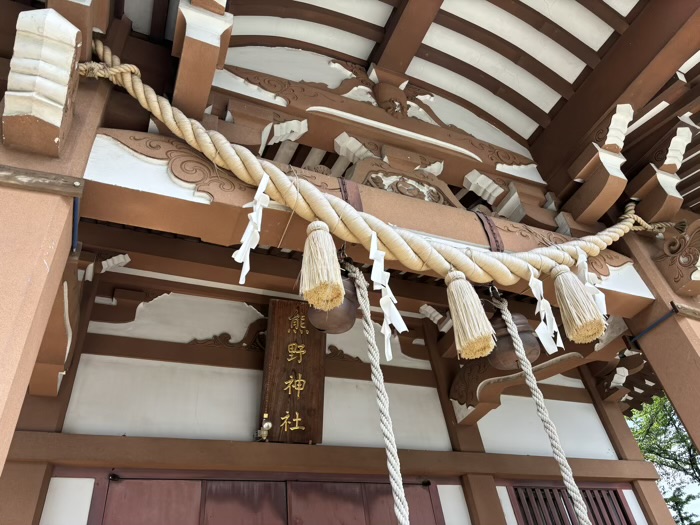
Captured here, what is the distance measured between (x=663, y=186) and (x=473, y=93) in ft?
4.40

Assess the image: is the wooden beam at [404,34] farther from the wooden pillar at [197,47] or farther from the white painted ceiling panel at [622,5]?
the wooden pillar at [197,47]

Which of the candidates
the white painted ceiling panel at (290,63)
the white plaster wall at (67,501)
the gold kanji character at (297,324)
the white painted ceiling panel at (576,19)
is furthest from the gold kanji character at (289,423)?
the white painted ceiling panel at (576,19)

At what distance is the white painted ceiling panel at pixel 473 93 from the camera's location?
3277 mm

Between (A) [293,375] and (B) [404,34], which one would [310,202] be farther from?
(B) [404,34]

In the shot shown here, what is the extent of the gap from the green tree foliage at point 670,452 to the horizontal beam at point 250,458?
7783mm

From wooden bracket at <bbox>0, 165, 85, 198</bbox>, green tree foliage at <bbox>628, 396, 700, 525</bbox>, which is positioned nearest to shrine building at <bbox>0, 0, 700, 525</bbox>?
wooden bracket at <bbox>0, 165, 85, 198</bbox>

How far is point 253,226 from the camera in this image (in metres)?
1.78

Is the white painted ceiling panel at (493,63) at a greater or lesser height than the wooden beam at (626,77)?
greater

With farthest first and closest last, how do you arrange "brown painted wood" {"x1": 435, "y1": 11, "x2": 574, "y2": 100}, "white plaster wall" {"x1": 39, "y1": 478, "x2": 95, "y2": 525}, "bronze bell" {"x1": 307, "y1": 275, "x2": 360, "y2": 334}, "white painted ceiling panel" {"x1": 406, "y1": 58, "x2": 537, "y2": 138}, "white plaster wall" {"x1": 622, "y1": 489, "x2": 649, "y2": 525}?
"white plaster wall" {"x1": 622, "y1": 489, "x2": 649, "y2": 525}
"white painted ceiling panel" {"x1": 406, "y1": 58, "x2": 537, "y2": 138}
"brown painted wood" {"x1": 435, "y1": 11, "x2": 574, "y2": 100}
"white plaster wall" {"x1": 39, "y1": 478, "x2": 95, "y2": 525}
"bronze bell" {"x1": 307, "y1": 275, "x2": 360, "y2": 334}

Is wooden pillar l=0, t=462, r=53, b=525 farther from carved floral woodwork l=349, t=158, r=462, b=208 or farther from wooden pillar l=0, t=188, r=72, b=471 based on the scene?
carved floral woodwork l=349, t=158, r=462, b=208

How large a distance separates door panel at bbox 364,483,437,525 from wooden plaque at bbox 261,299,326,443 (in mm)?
476

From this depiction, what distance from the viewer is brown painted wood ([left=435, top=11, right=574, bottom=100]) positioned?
116 inches

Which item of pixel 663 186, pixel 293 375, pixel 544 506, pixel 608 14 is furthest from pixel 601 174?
pixel 544 506

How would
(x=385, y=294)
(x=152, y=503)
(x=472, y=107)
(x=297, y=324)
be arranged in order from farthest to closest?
(x=472, y=107)
(x=297, y=324)
(x=152, y=503)
(x=385, y=294)
